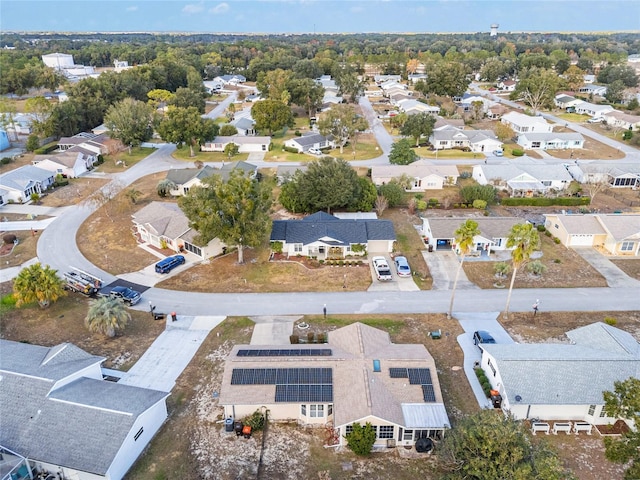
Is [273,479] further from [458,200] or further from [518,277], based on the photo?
[458,200]

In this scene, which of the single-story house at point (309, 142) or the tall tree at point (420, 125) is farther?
the single-story house at point (309, 142)

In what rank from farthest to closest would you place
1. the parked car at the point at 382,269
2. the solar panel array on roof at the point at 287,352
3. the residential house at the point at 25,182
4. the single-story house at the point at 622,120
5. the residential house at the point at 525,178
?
1. the single-story house at the point at 622,120
2. the residential house at the point at 525,178
3. the residential house at the point at 25,182
4. the parked car at the point at 382,269
5. the solar panel array on roof at the point at 287,352

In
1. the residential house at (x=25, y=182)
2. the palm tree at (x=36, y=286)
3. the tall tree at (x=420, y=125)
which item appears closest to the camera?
the palm tree at (x=36, y=286)

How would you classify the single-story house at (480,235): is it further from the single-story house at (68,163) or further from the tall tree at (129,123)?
the tall tree at (129,123)

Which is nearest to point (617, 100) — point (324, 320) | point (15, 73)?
point (324, 320)

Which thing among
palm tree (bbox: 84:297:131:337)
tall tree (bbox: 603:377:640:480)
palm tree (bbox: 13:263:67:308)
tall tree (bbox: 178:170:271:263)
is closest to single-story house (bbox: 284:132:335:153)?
tall tree (bbox: 178:170:271:263)

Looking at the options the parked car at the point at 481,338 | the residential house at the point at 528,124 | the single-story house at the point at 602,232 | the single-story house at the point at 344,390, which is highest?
the residential house at the point at 528,124

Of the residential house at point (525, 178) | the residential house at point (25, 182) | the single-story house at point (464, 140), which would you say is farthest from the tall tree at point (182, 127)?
the residential house at point (525, 178)

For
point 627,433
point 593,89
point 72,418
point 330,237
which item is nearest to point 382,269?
point 330,237

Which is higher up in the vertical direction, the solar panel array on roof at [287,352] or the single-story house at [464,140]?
the single-story house at [464,140]
